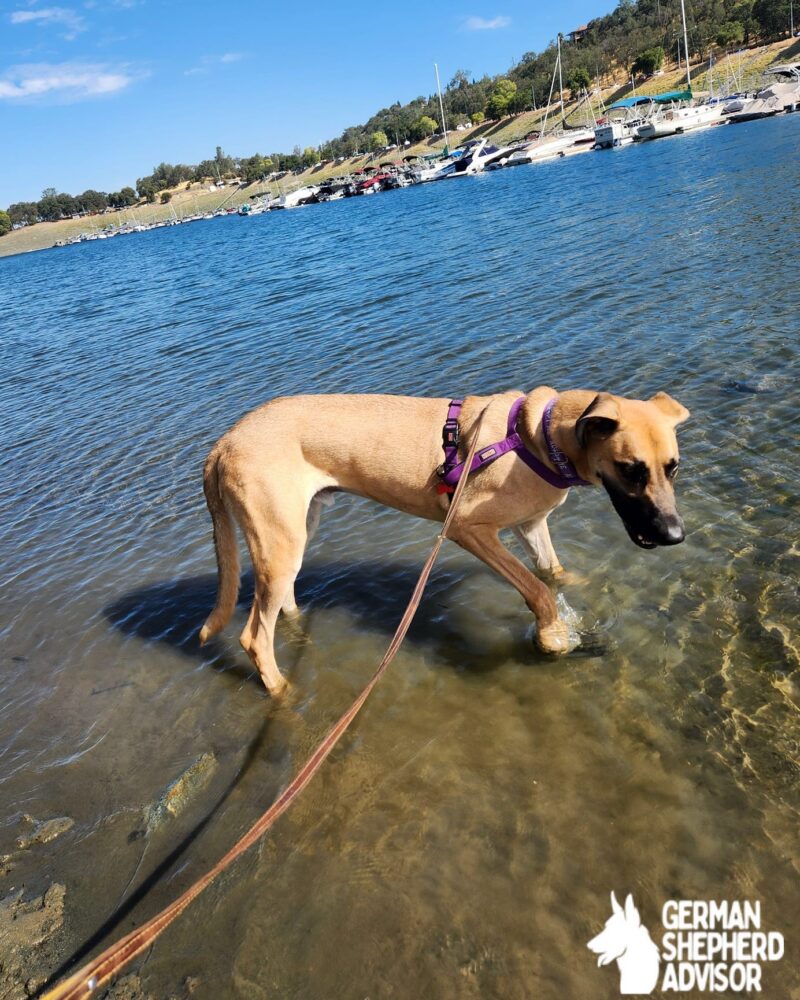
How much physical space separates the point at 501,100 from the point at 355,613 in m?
149

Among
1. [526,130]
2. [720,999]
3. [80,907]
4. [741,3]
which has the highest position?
[741,3]

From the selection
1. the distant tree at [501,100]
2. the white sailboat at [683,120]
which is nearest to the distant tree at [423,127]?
the distant tree at [501,100]

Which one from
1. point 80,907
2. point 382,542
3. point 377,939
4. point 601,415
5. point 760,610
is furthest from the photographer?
point 382,542

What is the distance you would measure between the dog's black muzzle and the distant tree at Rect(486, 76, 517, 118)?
150m

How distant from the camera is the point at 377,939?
123 inches

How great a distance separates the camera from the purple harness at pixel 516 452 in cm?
450

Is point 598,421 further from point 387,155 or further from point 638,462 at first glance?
point 387,155

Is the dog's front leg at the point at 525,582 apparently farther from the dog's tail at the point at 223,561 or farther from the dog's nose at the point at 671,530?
the dog's tail at the point at 223,561

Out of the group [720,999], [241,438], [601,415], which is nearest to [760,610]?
[601,415]

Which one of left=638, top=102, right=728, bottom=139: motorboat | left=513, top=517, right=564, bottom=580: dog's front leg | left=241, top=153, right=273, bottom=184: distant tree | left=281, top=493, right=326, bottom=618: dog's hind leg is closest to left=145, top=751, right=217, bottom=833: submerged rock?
left=281, top=493, right=326, bottom=618: dog's hind leg

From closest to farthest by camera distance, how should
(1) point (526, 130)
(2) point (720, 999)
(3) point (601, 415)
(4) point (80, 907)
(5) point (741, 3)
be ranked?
1. (2) point (720, 999)
2. (4) point (80, 907)
3. (3) point (601, 415)
4. (5) point (741, 3)
5. (1) point (526, 130)

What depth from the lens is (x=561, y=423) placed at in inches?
175

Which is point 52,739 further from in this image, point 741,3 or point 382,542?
point 741,3

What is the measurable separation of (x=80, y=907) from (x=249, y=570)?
387 centimetres
